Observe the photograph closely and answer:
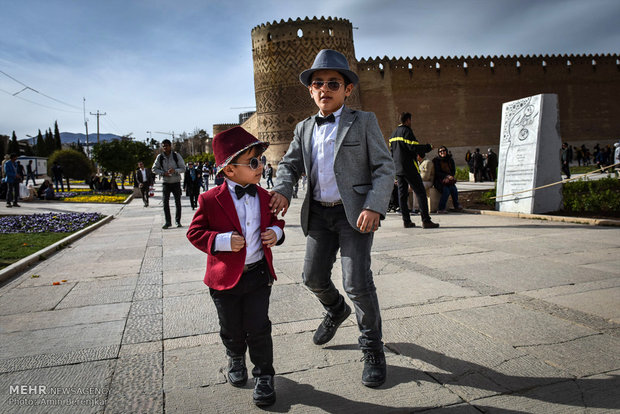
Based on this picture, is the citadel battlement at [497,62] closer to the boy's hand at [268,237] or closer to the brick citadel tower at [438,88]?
the brick citadel tower at [438,88]

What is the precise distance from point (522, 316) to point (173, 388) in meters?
2.15

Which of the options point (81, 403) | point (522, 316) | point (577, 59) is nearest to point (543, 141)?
point (522, 316)

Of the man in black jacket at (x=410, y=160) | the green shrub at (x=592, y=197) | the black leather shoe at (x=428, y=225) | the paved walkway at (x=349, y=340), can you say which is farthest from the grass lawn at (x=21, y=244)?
the green shrub at (x=592, y=197)

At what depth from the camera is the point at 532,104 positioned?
836 centimetres

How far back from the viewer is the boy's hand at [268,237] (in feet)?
7.63

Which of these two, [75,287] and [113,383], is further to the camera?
[75,287]

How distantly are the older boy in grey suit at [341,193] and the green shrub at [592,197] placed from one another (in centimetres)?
703

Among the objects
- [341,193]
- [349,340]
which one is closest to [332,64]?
[341,193]

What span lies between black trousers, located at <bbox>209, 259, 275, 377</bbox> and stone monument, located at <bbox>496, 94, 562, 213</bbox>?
697 cm

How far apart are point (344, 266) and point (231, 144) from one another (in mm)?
852

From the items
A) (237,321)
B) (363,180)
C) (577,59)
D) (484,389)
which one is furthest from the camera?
(577,59)

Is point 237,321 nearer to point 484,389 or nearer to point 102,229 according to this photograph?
point 484,389

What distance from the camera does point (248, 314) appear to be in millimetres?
2293

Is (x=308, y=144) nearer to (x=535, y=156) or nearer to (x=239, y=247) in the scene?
(x=239, y=247)
